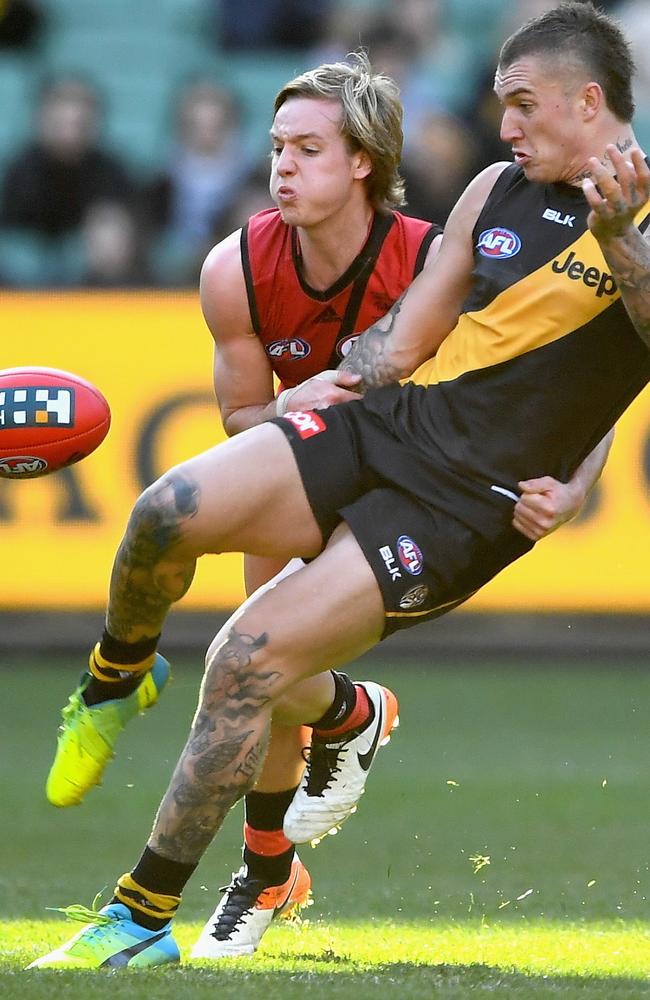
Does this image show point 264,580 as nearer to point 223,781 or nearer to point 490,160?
point 223,781

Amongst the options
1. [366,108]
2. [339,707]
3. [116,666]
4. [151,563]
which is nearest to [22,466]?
[116,666]

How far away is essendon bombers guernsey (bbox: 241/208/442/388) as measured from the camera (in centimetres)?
524

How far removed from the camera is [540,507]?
4.68m

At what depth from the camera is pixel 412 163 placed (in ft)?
38.7

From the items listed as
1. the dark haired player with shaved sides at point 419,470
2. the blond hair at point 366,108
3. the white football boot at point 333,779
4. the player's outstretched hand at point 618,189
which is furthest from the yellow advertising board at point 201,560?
the player's outstretched hand at point 618,189

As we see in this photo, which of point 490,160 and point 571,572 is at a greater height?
point 490,160

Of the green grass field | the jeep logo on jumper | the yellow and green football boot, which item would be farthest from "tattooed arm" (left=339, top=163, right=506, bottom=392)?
the green grass field

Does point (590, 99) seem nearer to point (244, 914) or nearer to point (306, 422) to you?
point (306, 422)

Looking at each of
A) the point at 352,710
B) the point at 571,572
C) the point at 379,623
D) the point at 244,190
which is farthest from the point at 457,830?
the point at 244,190

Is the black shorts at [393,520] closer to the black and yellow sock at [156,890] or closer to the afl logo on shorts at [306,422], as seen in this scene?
the afl logo on shorts at [306,422]

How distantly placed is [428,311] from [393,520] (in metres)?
0.67

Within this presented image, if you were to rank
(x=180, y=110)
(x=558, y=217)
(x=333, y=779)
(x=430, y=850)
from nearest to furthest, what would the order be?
1. (x=558, y=217)
2. (x=333, y=779)
3. (x=430, y=850)
4. (x=180, y=110)

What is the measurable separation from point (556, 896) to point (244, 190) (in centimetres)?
690

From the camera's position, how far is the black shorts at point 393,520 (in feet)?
15.1
